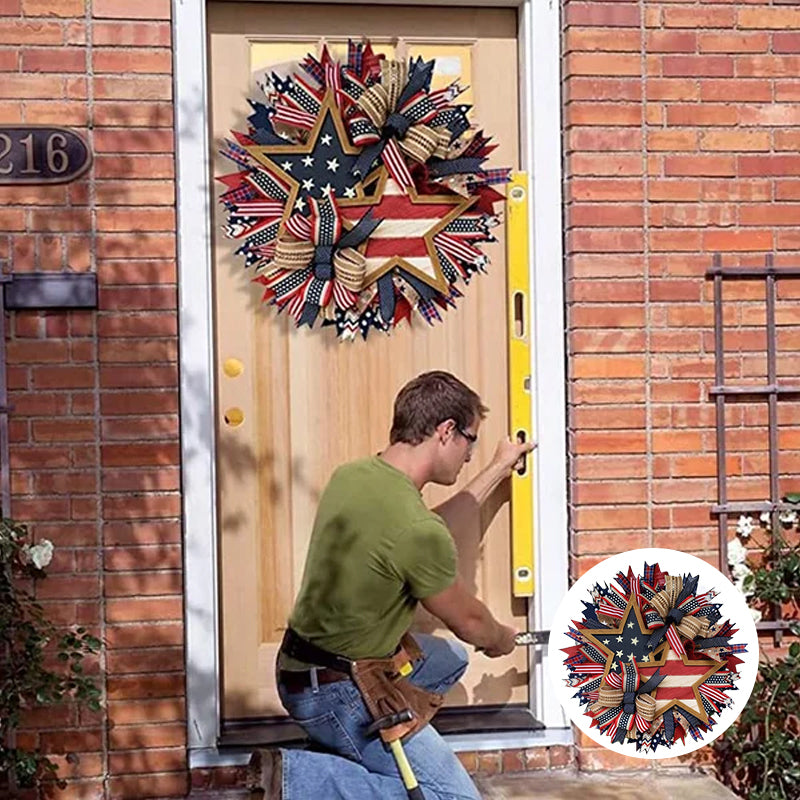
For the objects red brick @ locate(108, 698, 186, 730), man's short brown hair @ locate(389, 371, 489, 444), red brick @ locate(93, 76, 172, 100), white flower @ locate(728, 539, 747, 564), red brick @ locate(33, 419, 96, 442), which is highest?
red brick @ locate(93, 76, 172, 100)

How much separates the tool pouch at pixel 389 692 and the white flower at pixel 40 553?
3.73ft

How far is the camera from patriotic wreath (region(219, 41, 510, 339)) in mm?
4418

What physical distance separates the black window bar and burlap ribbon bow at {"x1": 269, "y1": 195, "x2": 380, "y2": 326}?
1.15m

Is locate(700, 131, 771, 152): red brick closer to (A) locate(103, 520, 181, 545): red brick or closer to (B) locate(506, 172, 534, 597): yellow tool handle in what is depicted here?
(B) locate(506, 172, 534, 597): yellow tool handle

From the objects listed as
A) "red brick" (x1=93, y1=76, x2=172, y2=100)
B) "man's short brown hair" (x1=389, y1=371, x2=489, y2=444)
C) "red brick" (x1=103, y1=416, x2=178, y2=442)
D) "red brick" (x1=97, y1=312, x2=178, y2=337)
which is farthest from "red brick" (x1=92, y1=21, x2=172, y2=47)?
"man's short brown hair" (x1=389, y1=371, x2=489, y2=444)

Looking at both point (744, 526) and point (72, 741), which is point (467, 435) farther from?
point (72, 741)

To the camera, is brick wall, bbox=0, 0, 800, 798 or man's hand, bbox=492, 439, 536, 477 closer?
brick wall, bbox=0, 0, 800, 798

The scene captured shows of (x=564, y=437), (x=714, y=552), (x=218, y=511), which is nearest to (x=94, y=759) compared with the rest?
(x=218, y=511)

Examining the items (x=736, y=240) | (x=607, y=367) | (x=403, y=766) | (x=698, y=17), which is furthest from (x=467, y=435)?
(x=698, y=17)

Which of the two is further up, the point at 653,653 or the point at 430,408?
the point at 430,408

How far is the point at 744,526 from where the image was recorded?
4457mm

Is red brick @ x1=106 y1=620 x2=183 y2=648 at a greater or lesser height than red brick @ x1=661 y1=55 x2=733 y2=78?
lesser

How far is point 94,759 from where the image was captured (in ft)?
14.0

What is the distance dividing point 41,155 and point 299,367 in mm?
1050
